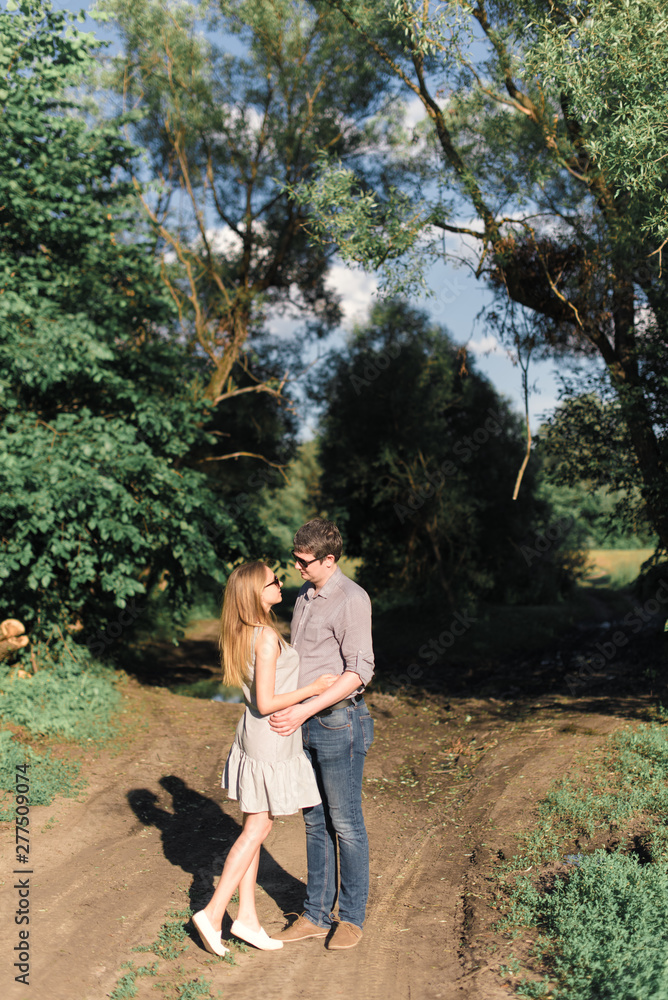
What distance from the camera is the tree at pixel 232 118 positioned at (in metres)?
13.1

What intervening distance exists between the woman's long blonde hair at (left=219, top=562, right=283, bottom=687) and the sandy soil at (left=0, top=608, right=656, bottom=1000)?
4.96 feet

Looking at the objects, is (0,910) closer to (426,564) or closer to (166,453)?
(166,453)

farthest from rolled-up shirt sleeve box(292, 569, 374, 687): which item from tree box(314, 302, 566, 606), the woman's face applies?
tree box(314, 302, 566, 606)

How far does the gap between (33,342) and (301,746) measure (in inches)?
236

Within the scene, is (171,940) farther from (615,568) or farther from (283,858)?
(615,568)

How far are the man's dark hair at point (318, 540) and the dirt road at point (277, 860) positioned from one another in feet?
6.98

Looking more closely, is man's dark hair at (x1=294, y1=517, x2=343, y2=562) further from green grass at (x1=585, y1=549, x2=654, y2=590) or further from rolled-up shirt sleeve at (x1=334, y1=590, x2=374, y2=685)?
green grass at (x1=585, y1=549, x2=654, y2=590)

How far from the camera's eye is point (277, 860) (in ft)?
17.0

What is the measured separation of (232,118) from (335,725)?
541 inches

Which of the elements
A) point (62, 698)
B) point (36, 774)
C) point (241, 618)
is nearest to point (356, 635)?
point (241, 618)

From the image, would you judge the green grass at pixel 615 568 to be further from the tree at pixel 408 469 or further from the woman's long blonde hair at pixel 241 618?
the woman's long blonde hair at pixel 241 618

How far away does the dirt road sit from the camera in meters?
3.67

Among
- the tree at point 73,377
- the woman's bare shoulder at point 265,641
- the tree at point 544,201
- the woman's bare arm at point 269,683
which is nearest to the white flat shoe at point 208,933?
the woman's bare arm at point 269,683

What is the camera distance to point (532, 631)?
1716 centimetres
